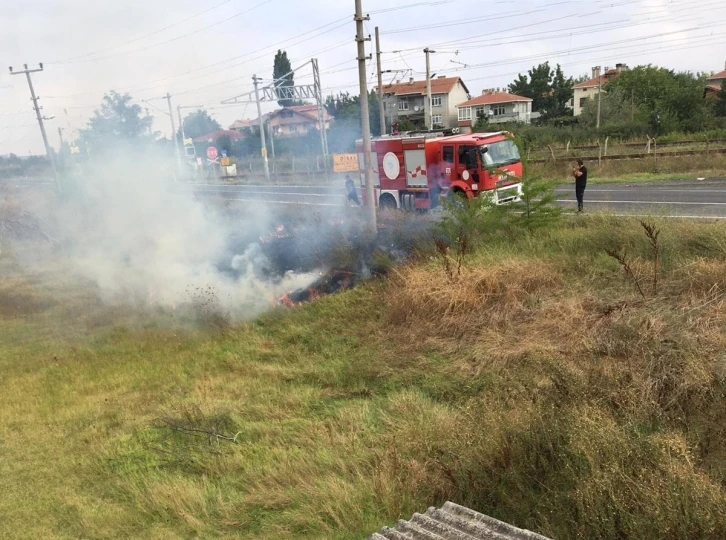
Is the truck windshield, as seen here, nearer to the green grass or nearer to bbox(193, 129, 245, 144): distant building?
the green grass

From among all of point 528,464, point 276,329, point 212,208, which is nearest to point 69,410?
point 276,329

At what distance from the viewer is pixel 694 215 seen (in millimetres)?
11852

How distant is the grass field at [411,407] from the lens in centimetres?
357

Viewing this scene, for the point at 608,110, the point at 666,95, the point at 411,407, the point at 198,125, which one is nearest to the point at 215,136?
the point at 198,125

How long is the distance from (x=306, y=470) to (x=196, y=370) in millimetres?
3907

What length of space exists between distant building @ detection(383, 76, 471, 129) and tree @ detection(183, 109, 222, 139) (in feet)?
64.2

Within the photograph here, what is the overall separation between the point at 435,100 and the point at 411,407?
5966 centimetres

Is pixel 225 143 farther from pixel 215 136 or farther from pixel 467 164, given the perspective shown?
pixel 467 164

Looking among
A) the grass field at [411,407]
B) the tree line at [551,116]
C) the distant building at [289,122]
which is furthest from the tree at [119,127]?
the distant building at [289,122]

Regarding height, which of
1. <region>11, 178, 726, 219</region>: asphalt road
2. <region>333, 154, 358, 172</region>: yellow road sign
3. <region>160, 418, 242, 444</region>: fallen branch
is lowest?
<region>160, 418, 242, 444</region>: fallen branch

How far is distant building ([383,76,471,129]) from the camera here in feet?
181

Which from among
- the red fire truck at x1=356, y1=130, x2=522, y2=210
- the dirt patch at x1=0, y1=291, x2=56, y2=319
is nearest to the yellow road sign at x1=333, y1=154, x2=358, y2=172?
the red fire truck at x1=356, y1=130, x2=522, y2=210

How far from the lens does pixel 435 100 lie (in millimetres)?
61156

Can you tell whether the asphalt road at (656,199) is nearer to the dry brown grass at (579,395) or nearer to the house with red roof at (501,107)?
the dry brown grass at (579,395)
